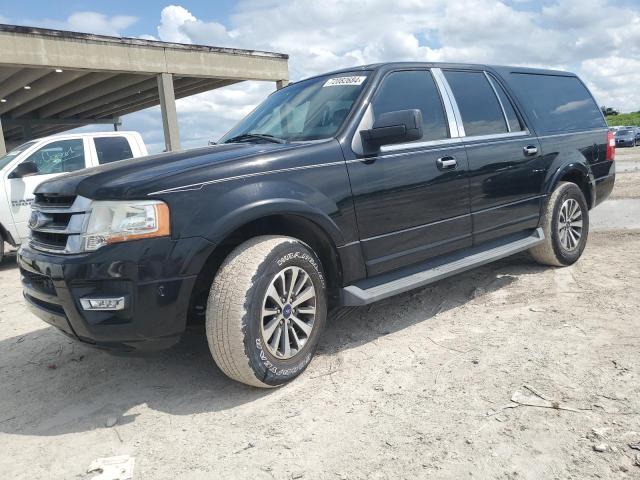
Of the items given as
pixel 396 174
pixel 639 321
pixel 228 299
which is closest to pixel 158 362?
pixel 228 299

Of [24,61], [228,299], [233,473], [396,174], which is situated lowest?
[233,473]

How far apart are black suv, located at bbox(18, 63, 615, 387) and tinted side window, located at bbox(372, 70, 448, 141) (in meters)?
0.01

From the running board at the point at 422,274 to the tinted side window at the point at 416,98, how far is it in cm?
94

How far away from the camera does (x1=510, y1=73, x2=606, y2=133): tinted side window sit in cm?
494

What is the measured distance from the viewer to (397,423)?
2572mm

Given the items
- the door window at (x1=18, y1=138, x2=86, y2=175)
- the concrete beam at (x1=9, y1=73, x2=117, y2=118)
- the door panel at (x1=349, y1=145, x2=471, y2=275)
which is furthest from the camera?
the concrete beam at (x1=9, y1=73, x2=117, y2=118)

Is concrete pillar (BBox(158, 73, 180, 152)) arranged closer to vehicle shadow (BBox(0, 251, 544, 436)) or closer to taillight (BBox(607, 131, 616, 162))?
taillight (BBox(607, 131, 616, 162))

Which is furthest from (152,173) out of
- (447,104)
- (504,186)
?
(504,186)

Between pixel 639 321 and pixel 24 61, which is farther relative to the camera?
pixel 24 61

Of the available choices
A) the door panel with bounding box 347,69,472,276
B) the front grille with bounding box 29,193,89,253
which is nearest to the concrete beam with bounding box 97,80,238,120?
the door panel with bounding box 347,69,472,276

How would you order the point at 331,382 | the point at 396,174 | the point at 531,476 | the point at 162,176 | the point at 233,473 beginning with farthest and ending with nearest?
the point at 396,174
the point at 331,382
the point at 162,176
the point at 233,473
the point at 531,476

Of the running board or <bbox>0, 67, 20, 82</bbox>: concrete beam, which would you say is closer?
the running board

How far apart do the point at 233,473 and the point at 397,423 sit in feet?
2.66

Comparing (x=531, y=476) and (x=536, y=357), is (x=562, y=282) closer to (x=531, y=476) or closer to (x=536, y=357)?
(x=536, y=357)
